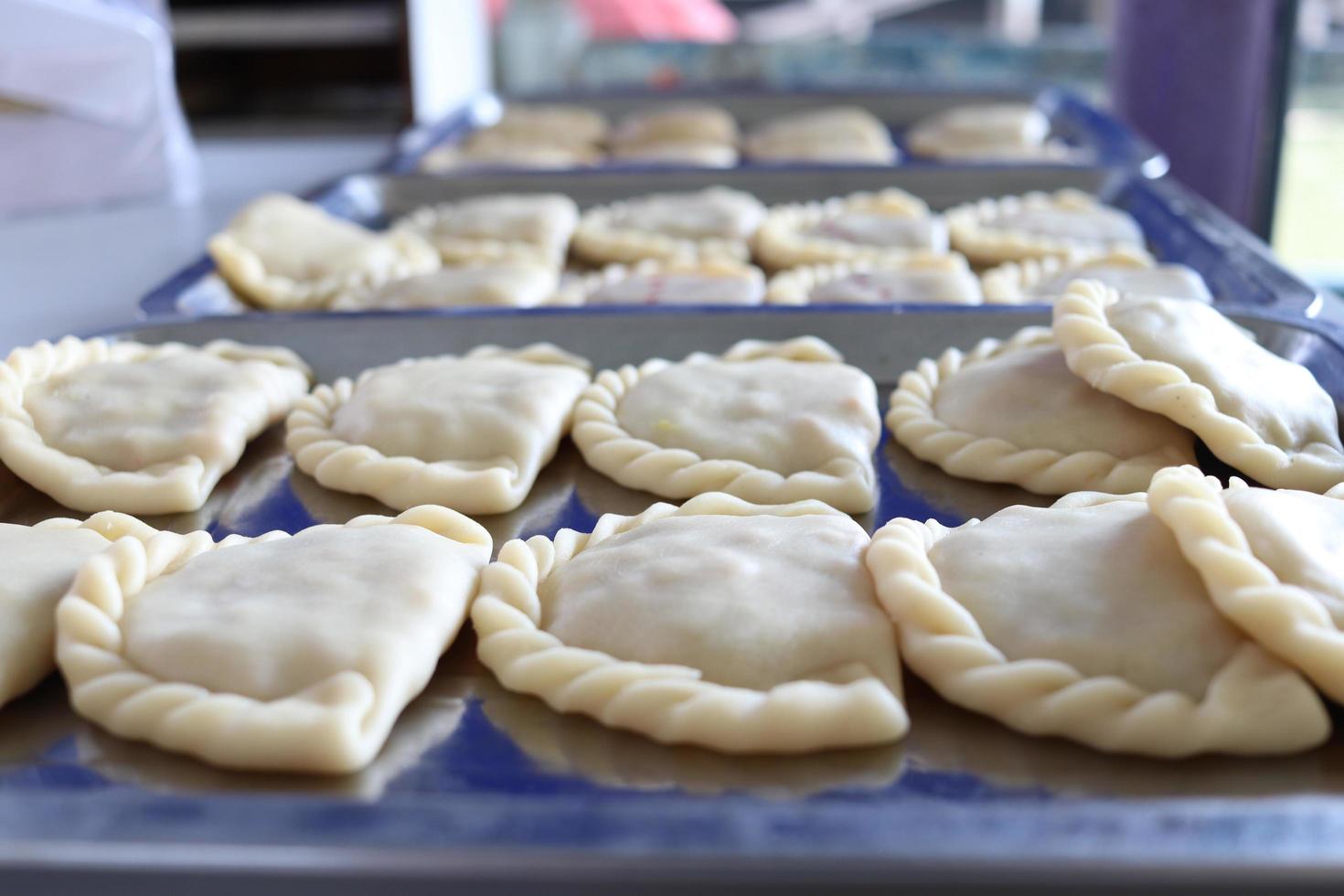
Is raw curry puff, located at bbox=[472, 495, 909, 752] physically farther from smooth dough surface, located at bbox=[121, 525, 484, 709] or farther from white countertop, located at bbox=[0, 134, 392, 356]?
white countertop, located at bbox=[0, 134, 392, 356]

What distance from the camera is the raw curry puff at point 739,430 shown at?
4.93 feet

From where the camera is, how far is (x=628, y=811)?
0.84 m

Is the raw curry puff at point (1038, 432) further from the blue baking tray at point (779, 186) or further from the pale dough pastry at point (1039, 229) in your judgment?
the blue baking tray at point (779, 186)

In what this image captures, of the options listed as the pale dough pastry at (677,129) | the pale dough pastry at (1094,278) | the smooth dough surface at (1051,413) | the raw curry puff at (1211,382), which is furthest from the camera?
the pale dough pastry at (677,129)

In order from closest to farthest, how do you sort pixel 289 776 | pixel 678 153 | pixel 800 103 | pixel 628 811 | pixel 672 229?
pixel 628 811
pixel 289 776
pixel 672 229
pixel 678 153
pixel 800 103

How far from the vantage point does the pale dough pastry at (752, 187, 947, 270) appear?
244 cm

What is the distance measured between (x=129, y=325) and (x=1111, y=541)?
1.52 meters

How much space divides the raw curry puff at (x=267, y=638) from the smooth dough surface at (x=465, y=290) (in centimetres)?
93

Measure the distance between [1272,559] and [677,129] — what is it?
2808mm

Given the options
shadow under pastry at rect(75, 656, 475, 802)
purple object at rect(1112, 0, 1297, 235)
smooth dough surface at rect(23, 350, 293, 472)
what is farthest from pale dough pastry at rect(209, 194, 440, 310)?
purple object at rect(1112, 0, 1297, 235)

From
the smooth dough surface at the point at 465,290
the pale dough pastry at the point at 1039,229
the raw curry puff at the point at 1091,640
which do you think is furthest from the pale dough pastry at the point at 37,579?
the pale dough pastry at the point at 1039,229

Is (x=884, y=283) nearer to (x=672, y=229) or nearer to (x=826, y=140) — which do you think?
(x=672, y=229)

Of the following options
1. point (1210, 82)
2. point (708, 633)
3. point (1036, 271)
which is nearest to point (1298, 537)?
point (708, 633)

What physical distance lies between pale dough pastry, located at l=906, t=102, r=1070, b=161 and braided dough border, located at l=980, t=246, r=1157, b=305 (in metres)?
1.05
